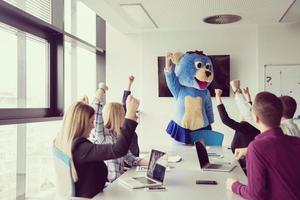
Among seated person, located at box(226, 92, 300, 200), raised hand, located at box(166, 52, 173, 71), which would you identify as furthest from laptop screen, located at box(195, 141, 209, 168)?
raised hand, located at box(166, 52, 173, 71)

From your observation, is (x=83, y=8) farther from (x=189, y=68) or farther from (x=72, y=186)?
(x=72, y=186)

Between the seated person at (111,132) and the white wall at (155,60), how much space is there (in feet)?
7.85

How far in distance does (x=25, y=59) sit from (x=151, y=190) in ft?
6.65

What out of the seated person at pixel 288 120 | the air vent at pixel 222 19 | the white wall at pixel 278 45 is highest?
the air vent at pixel 222 19

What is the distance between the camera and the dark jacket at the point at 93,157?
188 cm

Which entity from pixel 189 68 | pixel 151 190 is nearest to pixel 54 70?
pixel 189 68

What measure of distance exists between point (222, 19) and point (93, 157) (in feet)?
11.2

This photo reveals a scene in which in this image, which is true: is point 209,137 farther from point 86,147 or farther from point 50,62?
point 86,147

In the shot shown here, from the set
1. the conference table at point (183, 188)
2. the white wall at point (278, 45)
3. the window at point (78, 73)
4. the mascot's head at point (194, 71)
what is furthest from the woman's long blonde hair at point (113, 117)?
the white wall at point (278, 45)

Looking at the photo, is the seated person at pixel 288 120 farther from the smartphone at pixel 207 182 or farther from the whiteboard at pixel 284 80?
the whiteboard at pixel 284 80

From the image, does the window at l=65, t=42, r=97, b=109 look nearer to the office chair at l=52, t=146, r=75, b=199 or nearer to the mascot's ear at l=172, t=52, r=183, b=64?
the mascot's ear at l=172, t=52, r=183, b=64

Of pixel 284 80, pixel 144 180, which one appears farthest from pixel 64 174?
pixel 284 80

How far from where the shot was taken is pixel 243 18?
15.4 feet

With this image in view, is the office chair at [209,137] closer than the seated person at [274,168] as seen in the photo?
No
